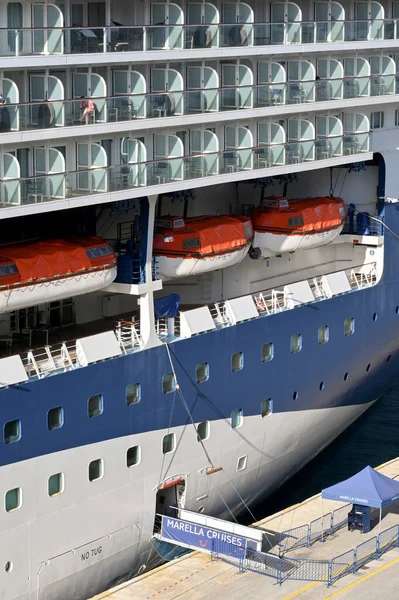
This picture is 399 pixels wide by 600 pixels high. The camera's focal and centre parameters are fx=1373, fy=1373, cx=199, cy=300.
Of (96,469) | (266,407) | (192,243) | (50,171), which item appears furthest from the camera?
(266,407)

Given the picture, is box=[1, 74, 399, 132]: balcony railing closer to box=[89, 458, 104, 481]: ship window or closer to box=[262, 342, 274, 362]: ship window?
box=[262, 342, 274, 362]: ship window

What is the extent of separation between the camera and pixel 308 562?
31031 mm

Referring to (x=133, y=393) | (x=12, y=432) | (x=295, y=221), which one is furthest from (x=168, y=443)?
(x=295, y=221)

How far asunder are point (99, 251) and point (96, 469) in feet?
15.9

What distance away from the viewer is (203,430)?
33.2m

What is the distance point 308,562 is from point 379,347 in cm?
1079

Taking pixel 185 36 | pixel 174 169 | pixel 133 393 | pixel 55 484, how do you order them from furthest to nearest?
1. pixel 185 36
2. pixel 174 169
3. pixel 133 393
4. pixel 55 484

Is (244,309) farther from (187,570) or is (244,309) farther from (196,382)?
(187,570)

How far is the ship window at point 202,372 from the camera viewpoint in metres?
32.7

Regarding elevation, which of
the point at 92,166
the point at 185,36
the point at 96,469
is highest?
the point at 185,36

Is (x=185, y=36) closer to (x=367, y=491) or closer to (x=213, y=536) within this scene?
(x=367, y=491)

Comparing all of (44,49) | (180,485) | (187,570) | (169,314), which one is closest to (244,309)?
(169,314)

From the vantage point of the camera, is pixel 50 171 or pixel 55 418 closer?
pixel 50 171

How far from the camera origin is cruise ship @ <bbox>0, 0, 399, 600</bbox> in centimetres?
Result: 2872
